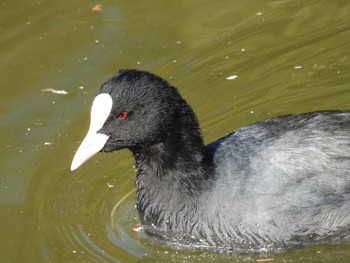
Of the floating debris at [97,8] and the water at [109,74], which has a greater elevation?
the floating debris at [97,8]

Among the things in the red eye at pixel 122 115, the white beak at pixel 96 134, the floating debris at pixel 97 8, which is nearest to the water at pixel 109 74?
the floating debris at pixel 97 8

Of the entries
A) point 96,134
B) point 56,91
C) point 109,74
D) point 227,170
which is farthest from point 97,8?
point 227,170

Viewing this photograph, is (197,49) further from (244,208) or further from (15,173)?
(244,208)

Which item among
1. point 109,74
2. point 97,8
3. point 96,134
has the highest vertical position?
point 96,134

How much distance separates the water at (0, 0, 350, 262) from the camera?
600 centimetres

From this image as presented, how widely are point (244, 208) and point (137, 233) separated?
765 millimetres

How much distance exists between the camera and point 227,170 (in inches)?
230

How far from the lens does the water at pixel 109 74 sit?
19.7ft

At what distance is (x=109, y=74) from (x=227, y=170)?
7.21ft

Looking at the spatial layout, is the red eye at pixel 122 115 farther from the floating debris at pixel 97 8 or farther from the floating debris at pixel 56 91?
the floating debris at pixel 97 8

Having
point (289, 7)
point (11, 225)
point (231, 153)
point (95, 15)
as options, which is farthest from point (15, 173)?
point (289, 7)

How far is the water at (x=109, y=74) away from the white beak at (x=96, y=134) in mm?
557

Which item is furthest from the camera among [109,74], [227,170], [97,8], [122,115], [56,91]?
[97,8]

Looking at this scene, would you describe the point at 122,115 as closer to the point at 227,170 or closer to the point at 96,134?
the point at 96,134
